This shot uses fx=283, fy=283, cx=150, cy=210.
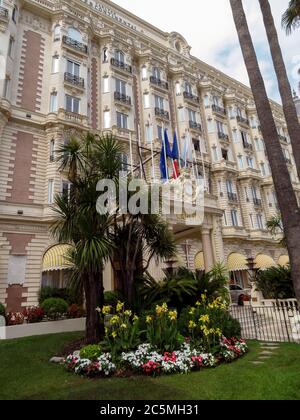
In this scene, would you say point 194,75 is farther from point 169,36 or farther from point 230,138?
point 230,138

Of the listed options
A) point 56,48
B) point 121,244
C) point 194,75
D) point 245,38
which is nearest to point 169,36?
point 194,75

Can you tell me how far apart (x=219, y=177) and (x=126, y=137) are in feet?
41.2

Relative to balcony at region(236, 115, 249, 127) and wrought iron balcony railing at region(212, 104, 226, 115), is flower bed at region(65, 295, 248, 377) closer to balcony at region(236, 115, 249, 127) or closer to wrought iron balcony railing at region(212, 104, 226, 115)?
wrought iron balcony railing at region(212, 104, 226, 115)

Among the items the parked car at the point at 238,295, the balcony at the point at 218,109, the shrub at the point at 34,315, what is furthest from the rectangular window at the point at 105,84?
the parked car at the point at 238,295

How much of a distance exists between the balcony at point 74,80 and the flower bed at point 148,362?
23.3 m

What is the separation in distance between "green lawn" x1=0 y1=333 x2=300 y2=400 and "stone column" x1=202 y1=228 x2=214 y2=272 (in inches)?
398

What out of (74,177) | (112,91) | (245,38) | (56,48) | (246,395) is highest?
(56,48)

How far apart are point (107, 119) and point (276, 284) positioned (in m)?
19.9

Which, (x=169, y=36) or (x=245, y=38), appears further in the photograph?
(x=169, y=36)

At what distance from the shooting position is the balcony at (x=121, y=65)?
28656mm

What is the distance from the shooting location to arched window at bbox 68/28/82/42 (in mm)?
26539

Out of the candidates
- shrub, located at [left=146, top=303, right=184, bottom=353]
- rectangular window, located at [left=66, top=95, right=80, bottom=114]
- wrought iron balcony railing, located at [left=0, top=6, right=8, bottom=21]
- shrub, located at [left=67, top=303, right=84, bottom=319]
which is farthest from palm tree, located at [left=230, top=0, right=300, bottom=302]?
wrought iron balcony railing, located at [left=0, top=6, right=8, bottom=21]

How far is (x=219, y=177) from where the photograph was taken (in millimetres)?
32906

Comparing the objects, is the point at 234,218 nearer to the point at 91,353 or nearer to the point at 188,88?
the point at 188,88
